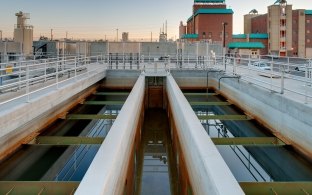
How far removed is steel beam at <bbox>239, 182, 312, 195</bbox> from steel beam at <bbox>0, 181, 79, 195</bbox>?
350 cm

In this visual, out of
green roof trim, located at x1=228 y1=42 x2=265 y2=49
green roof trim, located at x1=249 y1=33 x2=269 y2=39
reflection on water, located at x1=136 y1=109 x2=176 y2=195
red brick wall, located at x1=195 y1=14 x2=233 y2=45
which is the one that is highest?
red brick wall, located at x1=195 y1=14 x2=233 y2=45

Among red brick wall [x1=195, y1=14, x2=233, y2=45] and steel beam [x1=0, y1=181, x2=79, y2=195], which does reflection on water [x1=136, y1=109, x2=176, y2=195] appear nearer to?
steel beam [x1=0, y1=181, x2=79, y2=195]

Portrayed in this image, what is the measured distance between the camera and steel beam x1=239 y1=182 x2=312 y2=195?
6492mm

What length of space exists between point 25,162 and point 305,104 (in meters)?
7.92

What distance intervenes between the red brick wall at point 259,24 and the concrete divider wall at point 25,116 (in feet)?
245

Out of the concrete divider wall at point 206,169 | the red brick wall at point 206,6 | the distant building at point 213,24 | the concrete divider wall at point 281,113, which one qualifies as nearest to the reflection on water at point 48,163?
the concrete divider wall at point 206,169

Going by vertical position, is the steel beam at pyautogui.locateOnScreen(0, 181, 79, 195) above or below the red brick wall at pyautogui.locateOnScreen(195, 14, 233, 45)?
below

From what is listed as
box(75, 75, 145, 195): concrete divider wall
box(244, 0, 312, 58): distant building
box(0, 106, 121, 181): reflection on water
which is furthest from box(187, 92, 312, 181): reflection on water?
box(244, 0, 312, 58): distant building

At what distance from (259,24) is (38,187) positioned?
278 ft

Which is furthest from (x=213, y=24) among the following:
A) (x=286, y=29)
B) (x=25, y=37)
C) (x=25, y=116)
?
(x=25, y=116)

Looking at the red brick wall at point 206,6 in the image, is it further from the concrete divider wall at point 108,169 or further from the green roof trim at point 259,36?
the concrete divider wall at point 108,169

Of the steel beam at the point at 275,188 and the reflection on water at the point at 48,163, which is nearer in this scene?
the steel beam at the point at 275,188

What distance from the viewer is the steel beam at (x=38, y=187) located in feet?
21.3

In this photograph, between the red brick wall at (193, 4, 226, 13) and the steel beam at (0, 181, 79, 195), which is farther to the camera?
the red brick wall at (193, 4, 226, 13)
